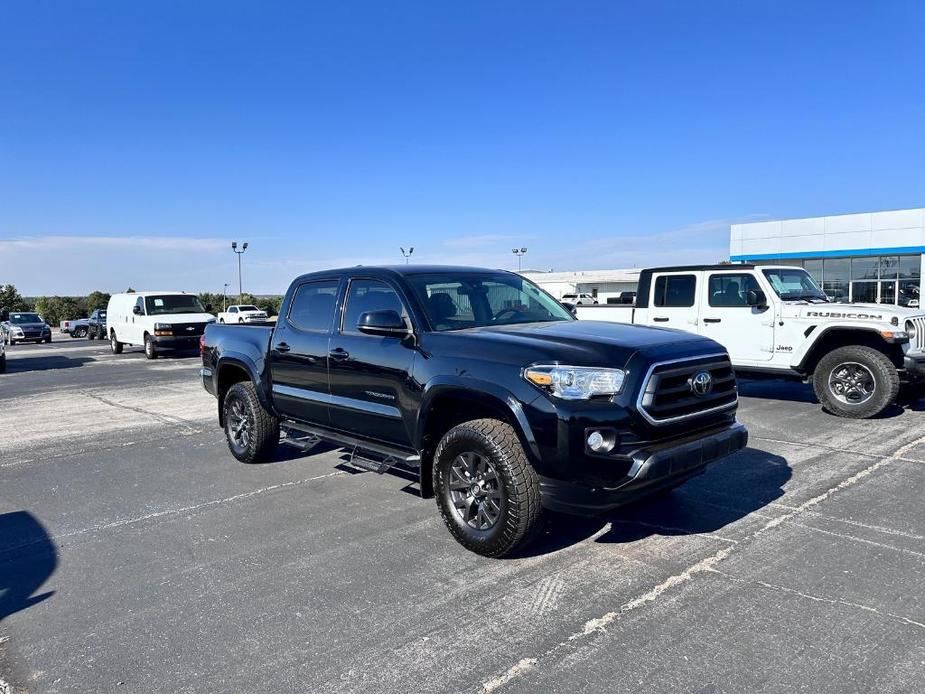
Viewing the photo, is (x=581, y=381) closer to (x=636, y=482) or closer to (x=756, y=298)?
(x=636, y=482)

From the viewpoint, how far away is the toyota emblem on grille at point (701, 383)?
4324 mm

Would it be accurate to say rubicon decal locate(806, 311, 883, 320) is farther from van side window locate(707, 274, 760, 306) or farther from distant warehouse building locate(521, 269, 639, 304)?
distant warehouse building locate(521, 269, 639, 304)

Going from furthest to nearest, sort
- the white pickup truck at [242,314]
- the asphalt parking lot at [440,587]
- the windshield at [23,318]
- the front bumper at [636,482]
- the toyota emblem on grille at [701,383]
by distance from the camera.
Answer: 1. the white pickup truck at [242,314]
2. the windshield at [23,318]
3. the toyota emblem on grille at [701,383]
4. the front bumper at [636,482]
5. the asphalt parking lot at [440,587]

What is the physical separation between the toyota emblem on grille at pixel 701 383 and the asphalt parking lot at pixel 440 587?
100cm

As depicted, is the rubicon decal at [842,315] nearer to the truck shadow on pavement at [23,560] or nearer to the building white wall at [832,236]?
the truck shadow on pavement at [23,560]

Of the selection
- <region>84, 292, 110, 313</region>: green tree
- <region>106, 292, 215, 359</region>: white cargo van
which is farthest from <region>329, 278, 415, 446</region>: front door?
<region>84, 292, 110, 313</region>: green tree

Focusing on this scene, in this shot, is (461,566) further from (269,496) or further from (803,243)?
(803,243)

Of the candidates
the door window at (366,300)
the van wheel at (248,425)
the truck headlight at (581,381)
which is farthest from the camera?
the van wheel at (248,425)

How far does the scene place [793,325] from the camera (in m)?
9.34

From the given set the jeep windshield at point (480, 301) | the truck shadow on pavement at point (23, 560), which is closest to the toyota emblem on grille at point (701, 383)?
the jeep windshield at point (480, 301)

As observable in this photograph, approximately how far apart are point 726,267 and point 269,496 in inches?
293

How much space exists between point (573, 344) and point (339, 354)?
6.89 ft

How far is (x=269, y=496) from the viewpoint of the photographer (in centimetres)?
585

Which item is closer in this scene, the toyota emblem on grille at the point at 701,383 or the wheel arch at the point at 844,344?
the toyota emblem on grille at the point at 701,383
